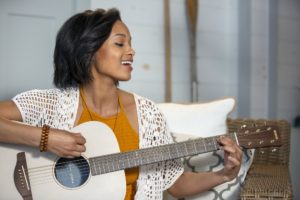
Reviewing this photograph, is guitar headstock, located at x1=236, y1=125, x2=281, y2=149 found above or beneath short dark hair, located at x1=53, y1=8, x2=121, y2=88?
beneath

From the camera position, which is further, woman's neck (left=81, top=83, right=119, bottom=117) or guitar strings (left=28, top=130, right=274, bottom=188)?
woman's neck (left=81, top=83, right=119, bottom=117)

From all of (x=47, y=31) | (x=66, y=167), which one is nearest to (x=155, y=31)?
(x=47, y=31)

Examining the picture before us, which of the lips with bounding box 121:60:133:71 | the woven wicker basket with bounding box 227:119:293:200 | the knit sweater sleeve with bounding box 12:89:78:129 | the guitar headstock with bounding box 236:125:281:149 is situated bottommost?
the woven wicker basket with bounding box 227:119:293:200

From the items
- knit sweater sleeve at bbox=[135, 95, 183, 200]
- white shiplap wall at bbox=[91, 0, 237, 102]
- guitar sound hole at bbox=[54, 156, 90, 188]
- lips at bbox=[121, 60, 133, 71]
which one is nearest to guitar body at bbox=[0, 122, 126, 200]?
guitar sound hole at bbox=[54, 156, 90, 188]

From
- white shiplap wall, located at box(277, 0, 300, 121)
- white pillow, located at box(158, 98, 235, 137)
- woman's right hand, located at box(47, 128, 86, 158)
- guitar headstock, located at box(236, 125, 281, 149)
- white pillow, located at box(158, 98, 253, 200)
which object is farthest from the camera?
white shiplap wall, located at box(277, 0, 300, 121)

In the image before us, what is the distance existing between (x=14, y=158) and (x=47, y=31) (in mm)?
1174

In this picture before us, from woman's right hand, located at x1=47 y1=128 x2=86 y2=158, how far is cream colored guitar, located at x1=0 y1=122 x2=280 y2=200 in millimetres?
42

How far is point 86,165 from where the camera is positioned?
3.88 ft

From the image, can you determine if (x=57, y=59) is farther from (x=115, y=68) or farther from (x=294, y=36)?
(x=294, y=36)

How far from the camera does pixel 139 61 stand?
2.32 meters

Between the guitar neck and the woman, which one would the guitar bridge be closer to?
the woman

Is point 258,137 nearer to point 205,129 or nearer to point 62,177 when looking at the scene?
point 205,129

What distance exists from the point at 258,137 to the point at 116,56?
0.54 metres

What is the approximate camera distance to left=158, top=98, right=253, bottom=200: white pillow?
55.0 inches
